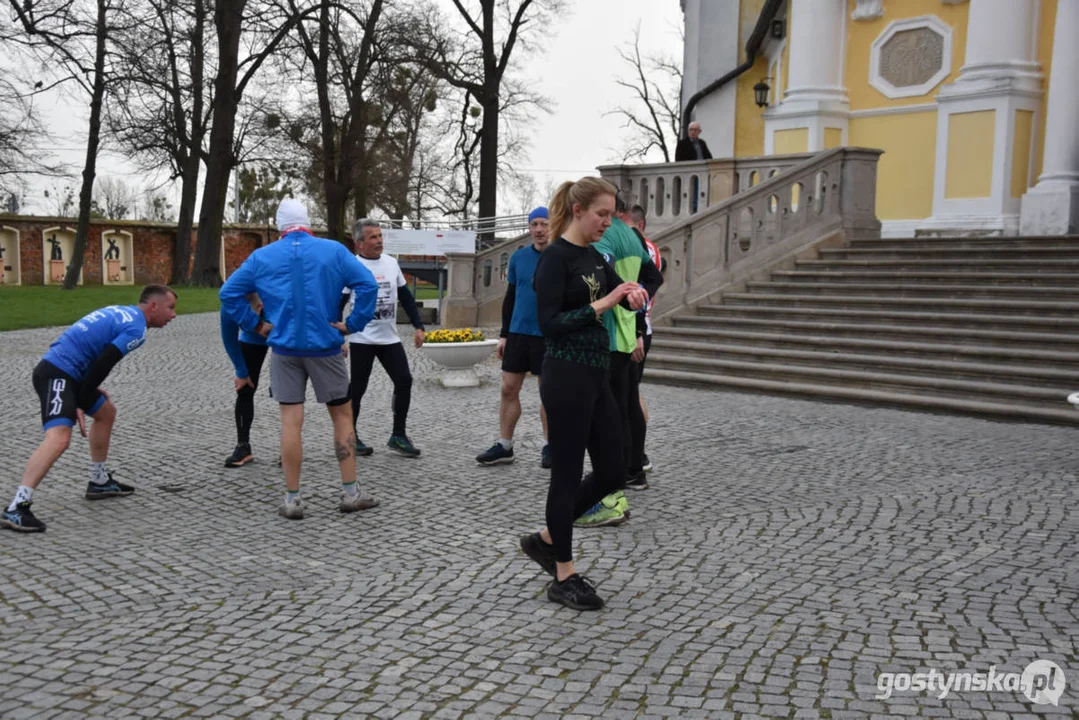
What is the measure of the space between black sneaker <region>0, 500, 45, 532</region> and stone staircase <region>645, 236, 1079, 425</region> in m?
7.91

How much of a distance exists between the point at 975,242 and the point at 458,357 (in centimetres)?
732

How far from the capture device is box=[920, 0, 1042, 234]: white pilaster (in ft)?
52.6

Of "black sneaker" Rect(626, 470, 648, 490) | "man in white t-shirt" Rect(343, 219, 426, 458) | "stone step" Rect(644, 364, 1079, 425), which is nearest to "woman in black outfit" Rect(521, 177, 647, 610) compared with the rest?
"black sneaker" Rect(626, 470, 648, 490)

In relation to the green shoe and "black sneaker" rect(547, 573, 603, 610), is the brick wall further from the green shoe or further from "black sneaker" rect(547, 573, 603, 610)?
"black sneaker" rect(547, 573, 603, 610)

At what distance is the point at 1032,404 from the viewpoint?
32.6ft

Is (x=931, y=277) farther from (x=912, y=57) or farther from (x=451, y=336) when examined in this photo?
(x=912, y=57)

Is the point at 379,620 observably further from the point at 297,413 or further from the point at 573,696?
the point at 297,413

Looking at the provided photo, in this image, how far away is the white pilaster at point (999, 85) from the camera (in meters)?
16.0

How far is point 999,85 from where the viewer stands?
52.6ft

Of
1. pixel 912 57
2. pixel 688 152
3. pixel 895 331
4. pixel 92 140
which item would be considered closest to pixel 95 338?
pixel 895 331

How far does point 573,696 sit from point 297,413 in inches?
117

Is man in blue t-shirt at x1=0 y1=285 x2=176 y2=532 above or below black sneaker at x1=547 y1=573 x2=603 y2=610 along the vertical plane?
above

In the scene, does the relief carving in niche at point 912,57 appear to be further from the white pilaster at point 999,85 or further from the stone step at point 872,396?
the stone step at point 872,396

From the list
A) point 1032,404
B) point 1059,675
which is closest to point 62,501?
point 1059,675
